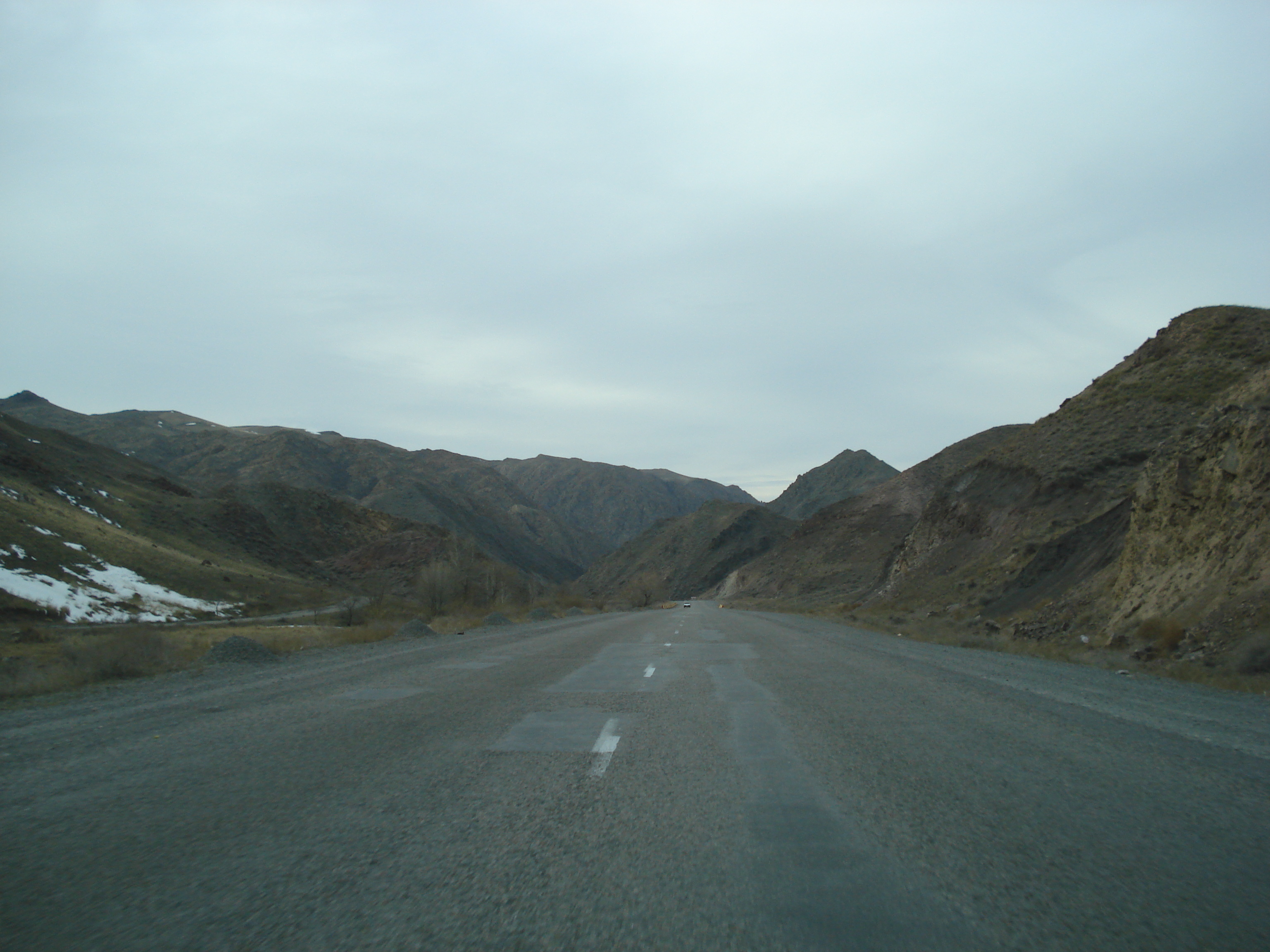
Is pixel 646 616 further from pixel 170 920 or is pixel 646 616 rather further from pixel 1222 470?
pixel 170 920

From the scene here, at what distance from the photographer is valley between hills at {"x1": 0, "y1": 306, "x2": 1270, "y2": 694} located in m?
18.2

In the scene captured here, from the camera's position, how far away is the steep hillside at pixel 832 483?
16512 cm

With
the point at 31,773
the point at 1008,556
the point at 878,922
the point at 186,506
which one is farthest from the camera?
the point at 186,506

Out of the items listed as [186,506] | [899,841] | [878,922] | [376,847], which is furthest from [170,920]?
[186,506]

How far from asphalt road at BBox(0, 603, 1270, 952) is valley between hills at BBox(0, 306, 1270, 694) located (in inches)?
267

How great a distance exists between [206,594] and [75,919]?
66.6m

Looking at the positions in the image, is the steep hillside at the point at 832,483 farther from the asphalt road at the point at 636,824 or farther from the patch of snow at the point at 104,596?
the asphalt road at the point at 636,824

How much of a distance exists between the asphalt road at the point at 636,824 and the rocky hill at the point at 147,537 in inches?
1829

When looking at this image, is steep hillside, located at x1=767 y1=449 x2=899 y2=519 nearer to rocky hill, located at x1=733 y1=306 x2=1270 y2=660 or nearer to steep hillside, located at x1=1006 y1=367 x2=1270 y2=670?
rocky hill, located at x1=733 y1=306 x2=1270 y2=660

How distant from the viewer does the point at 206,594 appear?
61.2 meters

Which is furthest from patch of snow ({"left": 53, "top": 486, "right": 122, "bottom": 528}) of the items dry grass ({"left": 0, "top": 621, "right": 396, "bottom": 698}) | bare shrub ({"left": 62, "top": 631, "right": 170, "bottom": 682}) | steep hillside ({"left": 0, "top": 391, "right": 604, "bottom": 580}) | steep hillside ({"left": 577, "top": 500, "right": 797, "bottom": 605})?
steep hillside ({"left": 577, "top": 500, "right": 797, "bottom": 605})

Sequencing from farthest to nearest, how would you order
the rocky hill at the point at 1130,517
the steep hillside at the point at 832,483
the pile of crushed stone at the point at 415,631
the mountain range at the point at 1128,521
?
the steep hillside at the point at 832,483
the pile of crushed stone at the point at 415,631
the rocky hill at the point at 1130,517
the mountain range at the point at 1128,521

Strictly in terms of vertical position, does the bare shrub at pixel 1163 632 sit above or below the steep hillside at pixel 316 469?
below

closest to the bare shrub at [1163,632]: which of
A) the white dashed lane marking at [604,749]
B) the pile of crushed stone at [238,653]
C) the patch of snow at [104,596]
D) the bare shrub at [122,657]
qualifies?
the white dashed lane marking at [604,749]
